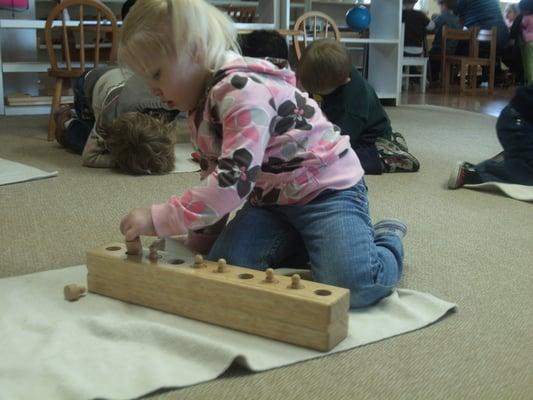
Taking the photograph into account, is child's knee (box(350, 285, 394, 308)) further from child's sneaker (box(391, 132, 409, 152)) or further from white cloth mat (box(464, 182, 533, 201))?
child's sneaker (box(391, 132, 409, 152))

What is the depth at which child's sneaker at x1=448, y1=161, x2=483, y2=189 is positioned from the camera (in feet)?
6.79

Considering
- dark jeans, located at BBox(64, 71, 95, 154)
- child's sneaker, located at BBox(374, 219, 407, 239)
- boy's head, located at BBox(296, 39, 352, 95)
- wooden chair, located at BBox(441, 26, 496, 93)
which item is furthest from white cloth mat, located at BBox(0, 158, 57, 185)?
wooden chair, located at BBox(441, 26, 496, 93)

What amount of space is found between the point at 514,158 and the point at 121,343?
157 cm

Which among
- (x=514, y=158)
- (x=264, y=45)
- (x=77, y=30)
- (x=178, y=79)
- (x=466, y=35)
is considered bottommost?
(x=514, y=158)

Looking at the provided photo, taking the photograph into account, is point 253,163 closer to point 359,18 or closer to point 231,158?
point 231,158

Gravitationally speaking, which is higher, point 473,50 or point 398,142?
point 473,50

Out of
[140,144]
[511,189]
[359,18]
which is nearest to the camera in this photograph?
[511,189]

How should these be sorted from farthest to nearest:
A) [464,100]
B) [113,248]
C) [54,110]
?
1. [464,100]
2. [54,110]
3. [113,248]

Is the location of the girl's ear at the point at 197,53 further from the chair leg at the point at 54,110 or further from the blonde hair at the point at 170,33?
the chair leg at the point at 54,110

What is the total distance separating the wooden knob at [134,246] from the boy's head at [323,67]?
1139mm

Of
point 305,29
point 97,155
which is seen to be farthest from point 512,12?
point 97,155

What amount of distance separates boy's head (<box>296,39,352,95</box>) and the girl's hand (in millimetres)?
1137

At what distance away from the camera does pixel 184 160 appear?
248 cm

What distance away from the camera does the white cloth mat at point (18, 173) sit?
2.06 metres
